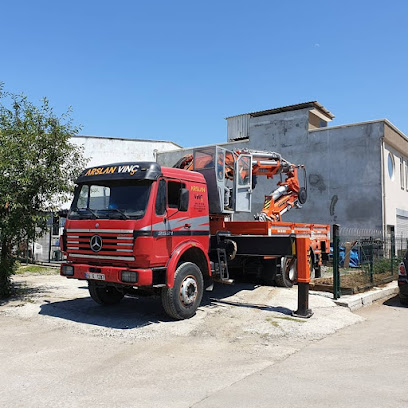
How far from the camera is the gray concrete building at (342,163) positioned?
21234mm

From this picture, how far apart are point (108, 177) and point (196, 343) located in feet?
11.6

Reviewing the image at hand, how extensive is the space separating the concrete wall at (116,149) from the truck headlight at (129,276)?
79.5 ft

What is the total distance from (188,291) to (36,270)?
10.9 meters

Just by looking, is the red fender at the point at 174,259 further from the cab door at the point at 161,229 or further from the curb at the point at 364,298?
the curb at the point at 364,298

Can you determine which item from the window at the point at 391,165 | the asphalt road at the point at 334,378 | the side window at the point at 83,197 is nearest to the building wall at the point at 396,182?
the window at the point at 391,165

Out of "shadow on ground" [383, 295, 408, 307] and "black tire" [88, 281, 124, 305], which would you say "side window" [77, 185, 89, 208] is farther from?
"shadow on ground" [383, 295, 408, 307]

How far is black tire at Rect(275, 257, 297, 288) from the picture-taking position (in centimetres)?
1095

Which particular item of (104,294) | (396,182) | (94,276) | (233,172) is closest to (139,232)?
(94,276)

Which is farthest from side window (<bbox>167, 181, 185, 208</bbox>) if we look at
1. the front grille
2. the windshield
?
the front grille

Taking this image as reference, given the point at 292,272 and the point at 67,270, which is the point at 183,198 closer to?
the point at 67,270

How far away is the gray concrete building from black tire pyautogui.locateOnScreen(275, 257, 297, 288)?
10.5 meters

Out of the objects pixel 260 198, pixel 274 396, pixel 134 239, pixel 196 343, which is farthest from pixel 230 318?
pixel 260 198

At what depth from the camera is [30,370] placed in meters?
5.30

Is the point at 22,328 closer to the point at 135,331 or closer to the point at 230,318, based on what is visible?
the point at 135,331
